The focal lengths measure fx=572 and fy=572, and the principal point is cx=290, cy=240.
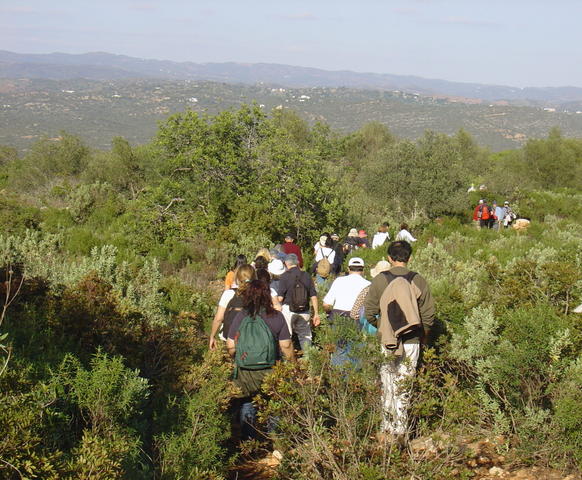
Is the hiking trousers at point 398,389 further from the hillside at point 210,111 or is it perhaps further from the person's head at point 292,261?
the hillside at point 210,111

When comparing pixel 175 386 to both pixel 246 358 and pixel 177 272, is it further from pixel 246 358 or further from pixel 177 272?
pixel 177 272

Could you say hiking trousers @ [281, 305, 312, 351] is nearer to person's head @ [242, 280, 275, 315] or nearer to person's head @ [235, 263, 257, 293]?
person's head @ [235, 263, 257, 293]

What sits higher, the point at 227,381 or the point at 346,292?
the point at 346,292

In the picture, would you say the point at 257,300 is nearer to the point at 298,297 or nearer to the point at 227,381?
the point at 227,381

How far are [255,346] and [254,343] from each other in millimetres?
26

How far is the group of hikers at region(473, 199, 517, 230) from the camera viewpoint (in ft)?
62.1

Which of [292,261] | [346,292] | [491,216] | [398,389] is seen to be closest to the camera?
[398,389]

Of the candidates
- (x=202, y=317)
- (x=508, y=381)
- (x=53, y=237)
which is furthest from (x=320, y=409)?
(x=53, y=237)

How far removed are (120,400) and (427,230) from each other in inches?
531

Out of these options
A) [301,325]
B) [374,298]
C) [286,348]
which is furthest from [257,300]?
[301,325]

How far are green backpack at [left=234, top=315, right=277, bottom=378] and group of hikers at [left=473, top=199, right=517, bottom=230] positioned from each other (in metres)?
15.1

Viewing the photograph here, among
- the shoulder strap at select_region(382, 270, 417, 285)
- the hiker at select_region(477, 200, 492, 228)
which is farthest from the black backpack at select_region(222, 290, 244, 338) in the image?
the hiker at select_region(477, 200, 492, 228)

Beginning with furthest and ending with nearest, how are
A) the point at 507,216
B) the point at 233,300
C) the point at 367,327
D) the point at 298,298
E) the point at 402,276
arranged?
1. the point at 507,216
2. the point at 298,298
3. the point at 233,300
4. the point at 367,327
5. the point at 402,276

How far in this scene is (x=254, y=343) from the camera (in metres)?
4.59
